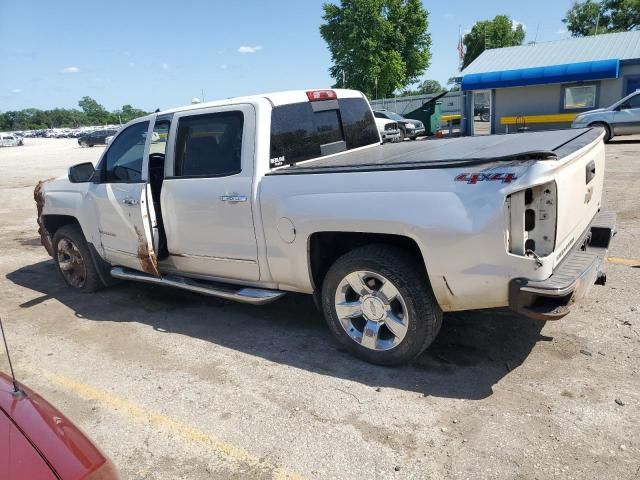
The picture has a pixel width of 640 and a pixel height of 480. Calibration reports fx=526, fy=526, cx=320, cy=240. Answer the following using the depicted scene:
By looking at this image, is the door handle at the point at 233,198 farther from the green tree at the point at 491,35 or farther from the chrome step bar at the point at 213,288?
the green tree at the point at 491,35

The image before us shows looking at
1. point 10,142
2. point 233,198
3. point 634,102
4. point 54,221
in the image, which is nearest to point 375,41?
point 634,102

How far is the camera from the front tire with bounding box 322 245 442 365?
3.49 metres

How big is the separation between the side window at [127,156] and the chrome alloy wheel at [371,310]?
2.40 meters

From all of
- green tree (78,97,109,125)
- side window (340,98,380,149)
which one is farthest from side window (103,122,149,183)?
green tree (78,97,109,125)

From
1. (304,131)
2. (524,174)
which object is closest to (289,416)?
(524,174)

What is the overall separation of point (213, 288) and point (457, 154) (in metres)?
2.32

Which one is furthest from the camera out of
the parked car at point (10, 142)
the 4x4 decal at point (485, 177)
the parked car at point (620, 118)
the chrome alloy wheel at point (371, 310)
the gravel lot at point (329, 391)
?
the parked car at point (10, 142)

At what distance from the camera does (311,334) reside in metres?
4.45

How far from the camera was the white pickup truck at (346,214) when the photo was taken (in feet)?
10.0

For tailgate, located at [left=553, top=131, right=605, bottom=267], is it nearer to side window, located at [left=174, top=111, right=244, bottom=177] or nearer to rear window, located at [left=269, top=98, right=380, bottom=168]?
rear window, located at [left=269, top=98, right=380, bottom=168]

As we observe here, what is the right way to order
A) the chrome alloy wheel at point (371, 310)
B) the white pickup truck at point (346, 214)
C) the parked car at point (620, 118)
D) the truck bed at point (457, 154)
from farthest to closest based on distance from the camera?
the parked car at point (620, 118) → the chrome alloy wheel at point (371, 310) → the truck bed at point (457, 154) → the white pickup truck at point (346, 214)

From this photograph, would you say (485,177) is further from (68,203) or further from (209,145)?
(68,203)

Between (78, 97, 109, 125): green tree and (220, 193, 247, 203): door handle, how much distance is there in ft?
515

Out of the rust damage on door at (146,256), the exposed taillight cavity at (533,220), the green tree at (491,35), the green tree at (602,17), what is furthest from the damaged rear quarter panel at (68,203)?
the green tree at (491,35)
